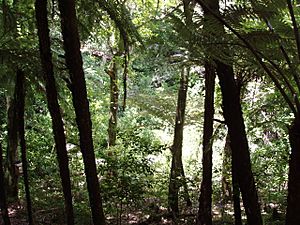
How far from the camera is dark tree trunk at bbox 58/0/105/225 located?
1922mm

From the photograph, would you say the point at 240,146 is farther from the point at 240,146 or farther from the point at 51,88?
the point at 51,88

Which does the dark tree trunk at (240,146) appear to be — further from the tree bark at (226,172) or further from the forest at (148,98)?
the tree bark at (226,172)

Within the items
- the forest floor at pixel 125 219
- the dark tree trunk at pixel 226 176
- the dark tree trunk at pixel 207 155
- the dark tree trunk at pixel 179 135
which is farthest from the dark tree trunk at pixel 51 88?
the dark tree trunk at pixel 226 176

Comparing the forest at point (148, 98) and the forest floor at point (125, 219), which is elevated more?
the forest at point (148, 98)

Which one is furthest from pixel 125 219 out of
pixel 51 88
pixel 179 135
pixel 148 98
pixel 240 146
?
pixel 51 88

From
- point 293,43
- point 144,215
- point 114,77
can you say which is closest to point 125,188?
point 144,215

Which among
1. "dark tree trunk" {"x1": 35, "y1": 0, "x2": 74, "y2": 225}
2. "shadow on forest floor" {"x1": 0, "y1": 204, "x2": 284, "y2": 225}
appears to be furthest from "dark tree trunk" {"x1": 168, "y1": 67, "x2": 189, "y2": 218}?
"dark tree trunk" {"x1": 35, "y1": 0, "x2": 74, "y2": 225}

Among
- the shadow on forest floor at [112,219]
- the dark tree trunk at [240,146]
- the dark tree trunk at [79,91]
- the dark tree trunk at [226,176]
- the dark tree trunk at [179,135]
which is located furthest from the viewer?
the dark tree trunk at [226,176]

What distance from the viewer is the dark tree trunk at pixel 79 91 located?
192 cm

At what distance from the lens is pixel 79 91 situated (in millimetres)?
1934

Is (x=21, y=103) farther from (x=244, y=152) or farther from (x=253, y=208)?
(x=253, y=208)

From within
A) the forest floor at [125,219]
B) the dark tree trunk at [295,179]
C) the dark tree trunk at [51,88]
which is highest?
the dark tree trunk at [51,88]

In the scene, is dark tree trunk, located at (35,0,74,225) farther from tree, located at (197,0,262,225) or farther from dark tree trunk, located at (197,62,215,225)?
dark tree trunk, located at (197,62,215,225)

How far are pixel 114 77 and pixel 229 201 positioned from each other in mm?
3088
